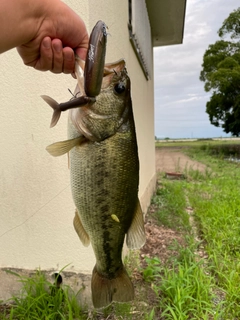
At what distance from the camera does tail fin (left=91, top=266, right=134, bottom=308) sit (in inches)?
54.2

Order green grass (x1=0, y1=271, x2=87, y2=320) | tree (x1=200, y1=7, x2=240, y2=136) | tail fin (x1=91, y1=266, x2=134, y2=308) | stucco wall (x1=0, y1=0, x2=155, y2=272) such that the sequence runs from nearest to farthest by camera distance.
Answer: tail fin (x1=91, y1=266, x2=134, y2=308) → green grass (x1=0, y1=271, x2=87, y2=320) → stucco wall (x1=0, y1=0, x2=155, y2=272) → tree (x1=200, y1=7, x2=240, y2=136)

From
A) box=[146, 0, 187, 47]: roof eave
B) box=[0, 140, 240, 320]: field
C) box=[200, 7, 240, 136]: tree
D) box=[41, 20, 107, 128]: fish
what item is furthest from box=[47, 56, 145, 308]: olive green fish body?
box=[200, 7, 240, 136]: tree

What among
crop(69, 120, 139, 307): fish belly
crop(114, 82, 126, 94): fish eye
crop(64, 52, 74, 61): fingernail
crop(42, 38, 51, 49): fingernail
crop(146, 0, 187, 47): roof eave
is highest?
crop(146, 0, 187, 47): roof eave

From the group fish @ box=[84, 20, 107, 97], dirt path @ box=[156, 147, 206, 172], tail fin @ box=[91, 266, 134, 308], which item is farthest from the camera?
dirt path @ box=[156, 147, 206, 172]

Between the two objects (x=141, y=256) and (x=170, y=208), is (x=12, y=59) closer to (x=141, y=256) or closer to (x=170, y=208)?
(x=141, y=256)

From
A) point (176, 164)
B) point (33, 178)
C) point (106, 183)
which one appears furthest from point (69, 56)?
point (176, 164)

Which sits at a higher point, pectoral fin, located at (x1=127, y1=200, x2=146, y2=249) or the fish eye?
the fish eye

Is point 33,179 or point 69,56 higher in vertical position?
point 69,56

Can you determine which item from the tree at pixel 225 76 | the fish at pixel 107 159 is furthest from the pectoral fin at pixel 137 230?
the tree at pixel 225 76

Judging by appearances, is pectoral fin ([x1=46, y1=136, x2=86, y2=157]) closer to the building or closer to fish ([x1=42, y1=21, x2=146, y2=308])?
fish ([x1=42, y1=21, x2=146, y2=308])

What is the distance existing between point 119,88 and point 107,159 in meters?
0.29

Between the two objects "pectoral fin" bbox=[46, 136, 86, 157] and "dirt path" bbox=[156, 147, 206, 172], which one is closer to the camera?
"pectoral fin" bbox=[46, 136, 86, 157]

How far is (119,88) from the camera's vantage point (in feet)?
3.95

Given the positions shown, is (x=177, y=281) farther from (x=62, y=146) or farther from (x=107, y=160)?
(x=62, y=146)
